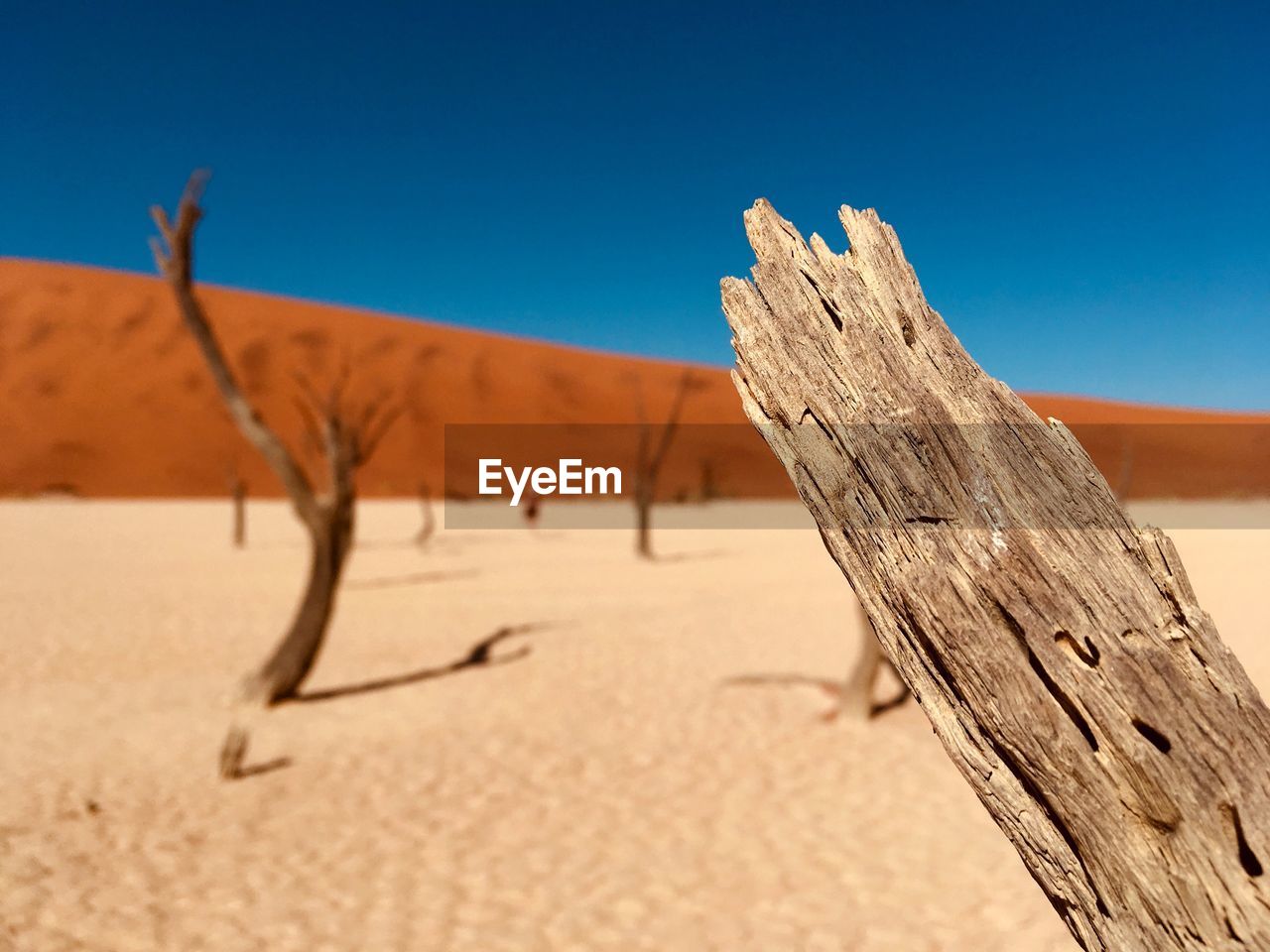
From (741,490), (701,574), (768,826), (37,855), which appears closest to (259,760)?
(37,855)

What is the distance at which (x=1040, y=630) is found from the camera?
118 centimetres

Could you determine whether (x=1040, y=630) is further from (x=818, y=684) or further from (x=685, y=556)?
(x=685, y=556)

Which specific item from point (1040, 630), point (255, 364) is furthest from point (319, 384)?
point (1040, 630)

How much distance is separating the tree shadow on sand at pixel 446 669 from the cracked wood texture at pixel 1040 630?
672 centimetres

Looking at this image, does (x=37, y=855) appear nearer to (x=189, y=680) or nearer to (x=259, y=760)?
(x=259, y=760)

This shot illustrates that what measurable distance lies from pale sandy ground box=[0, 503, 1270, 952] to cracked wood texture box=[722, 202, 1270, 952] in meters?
2.79

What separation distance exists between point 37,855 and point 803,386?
4680 millimetres

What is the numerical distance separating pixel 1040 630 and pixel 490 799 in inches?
177

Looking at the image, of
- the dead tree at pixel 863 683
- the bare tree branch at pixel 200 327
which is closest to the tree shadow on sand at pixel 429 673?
the bare tree branch at pixel 200 327

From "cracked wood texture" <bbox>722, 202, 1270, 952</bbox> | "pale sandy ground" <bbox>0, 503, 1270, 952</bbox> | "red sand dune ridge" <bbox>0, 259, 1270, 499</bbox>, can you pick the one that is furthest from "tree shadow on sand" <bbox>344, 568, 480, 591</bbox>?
"red sand dune ridge" <bbox>0, 259, 1270, 499</bbox>

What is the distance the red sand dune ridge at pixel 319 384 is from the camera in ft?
140

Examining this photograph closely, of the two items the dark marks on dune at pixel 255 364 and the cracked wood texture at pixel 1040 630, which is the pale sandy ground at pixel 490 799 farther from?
the dark marks on dune at pixel 255 364

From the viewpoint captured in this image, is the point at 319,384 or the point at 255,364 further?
the point at 255,364

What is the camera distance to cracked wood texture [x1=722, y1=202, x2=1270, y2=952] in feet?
3.75
